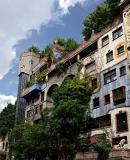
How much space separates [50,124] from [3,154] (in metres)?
30.5

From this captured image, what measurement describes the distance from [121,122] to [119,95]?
309 cm

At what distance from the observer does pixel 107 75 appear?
116 feet

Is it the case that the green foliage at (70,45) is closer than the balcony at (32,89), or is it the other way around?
the balcony at (32,89)

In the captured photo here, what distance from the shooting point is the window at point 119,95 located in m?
31.9

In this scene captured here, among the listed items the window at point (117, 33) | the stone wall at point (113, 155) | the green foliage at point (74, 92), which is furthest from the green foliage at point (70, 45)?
the stone wall at point (113, 155)

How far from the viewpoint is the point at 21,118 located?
168 ft

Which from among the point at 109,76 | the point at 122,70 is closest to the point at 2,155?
the point at 109,76

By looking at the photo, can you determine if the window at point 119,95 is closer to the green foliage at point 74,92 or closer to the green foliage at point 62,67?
the green foliage at point 74,92

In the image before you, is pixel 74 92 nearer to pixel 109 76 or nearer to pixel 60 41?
pixel 109 76

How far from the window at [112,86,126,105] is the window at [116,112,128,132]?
1653 millimetres

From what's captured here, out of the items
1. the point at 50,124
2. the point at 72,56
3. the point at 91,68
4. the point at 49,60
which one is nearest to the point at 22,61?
the point at 49,60

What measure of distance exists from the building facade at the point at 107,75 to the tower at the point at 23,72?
475 centimetres

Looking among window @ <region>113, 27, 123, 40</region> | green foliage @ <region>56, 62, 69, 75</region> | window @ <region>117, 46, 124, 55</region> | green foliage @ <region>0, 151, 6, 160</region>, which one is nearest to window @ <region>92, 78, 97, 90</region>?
window @ <region>117, 46, 124, 55</region>

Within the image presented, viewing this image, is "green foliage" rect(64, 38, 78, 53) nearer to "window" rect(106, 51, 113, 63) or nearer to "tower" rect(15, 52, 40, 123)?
"tower" rect(15, 52, 40, 123)
